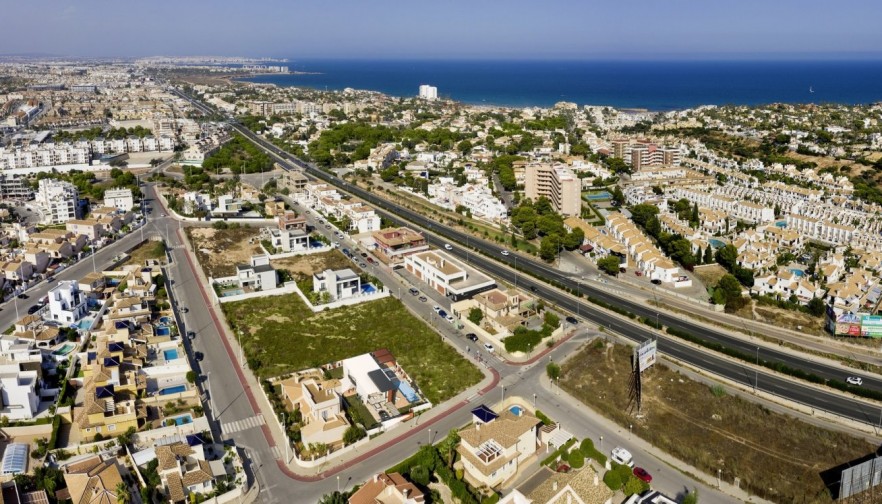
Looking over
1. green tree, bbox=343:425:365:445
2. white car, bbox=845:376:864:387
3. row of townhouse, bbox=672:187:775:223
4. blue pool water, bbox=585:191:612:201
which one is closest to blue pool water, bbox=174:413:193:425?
green tree, bbox=343:425:365:445

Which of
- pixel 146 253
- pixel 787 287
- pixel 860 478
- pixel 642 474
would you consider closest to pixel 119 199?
pixel 146 253

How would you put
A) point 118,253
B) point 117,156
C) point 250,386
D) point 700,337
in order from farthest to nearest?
point 117,156 < point 118,253 < point 700,337 < point 250,386

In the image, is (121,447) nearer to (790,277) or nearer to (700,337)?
(700,337)

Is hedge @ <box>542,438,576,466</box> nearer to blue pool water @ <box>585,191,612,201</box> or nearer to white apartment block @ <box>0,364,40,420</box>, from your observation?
white apartment block @ <box>0,364,40,420</box>

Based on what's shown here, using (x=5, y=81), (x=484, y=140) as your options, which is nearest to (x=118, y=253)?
(x=484, y=140)

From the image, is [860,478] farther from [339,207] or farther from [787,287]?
[339,207]

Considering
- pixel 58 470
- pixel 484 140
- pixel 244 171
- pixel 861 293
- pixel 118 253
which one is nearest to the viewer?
pixel 58 470
